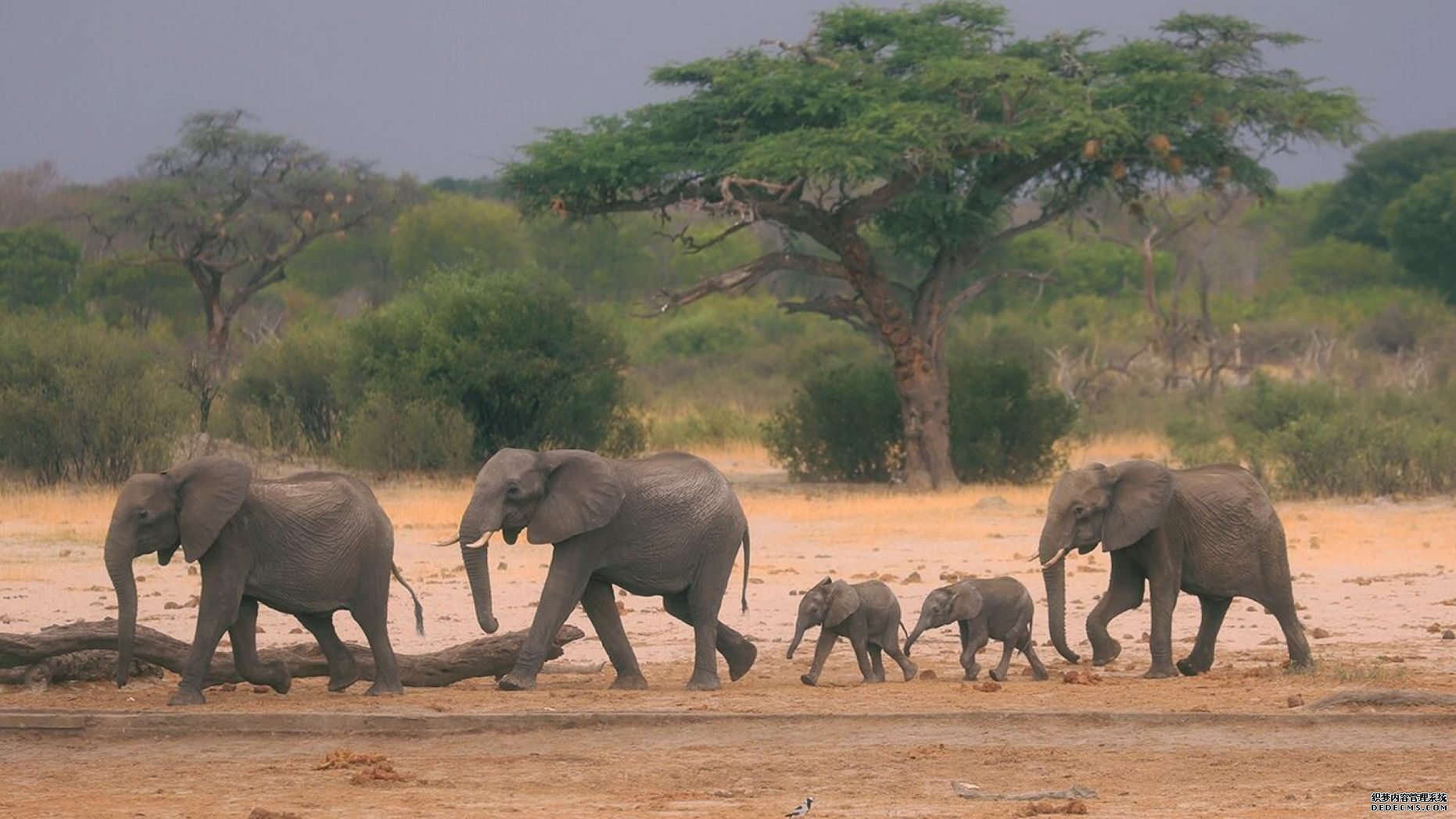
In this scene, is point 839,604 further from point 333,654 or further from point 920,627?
point 333,654

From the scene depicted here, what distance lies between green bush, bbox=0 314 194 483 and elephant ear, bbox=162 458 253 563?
15.5m

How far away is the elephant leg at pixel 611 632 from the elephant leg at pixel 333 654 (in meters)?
1.30

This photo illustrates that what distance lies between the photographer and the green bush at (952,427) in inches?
1187

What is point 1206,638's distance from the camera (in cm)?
1240

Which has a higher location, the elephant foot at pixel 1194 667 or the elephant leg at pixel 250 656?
the elephant leg at pixel 250 656

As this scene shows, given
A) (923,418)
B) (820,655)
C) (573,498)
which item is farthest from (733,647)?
(923,418)

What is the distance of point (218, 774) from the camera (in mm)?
9227

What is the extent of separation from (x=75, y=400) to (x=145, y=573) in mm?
9162

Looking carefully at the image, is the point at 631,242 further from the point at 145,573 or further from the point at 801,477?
the point at 145,573

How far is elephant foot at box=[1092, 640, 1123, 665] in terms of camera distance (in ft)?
40.9

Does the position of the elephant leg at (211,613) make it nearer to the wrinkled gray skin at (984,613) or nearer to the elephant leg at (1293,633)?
the wrinkled gray skin at (984,613)

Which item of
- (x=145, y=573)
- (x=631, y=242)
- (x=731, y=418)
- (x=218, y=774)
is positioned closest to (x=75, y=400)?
(x=145, y=573)

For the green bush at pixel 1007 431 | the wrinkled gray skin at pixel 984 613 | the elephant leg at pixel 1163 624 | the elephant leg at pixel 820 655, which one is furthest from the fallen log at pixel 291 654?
the green bush at pixel 1007 431

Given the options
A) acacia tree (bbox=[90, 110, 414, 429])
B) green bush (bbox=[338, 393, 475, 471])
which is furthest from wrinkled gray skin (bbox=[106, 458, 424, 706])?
acacia tree (bbox=[90, 110, 414, 429])
